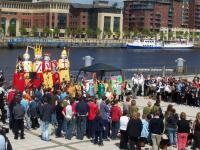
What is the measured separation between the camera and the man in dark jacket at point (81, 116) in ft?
56.1

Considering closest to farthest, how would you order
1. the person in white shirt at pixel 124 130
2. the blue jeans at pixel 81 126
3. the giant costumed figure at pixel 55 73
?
the person in white shirt at pixel 124 130, the blue jeans at pixel 81 126, the giant costumed figure at pixel 55 73

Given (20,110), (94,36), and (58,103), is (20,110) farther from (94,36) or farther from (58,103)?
(94,36)

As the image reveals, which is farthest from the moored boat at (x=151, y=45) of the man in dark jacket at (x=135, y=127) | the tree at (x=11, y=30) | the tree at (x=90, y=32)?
the man in dark jacket at (x=135, y=127)

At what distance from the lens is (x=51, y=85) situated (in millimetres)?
25672

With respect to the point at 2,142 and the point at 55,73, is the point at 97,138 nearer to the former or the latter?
the point at 2,142

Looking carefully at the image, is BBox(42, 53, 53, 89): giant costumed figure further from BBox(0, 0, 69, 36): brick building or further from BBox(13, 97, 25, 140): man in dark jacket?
BBox(0, 0, 69, 36): brick building

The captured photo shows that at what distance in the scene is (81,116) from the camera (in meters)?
17.3

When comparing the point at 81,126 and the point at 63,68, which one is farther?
the point at 63,68

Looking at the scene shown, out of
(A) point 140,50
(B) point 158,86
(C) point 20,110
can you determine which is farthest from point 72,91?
(A) point 140,50

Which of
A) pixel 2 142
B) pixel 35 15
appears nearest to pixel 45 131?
pixel 2 142

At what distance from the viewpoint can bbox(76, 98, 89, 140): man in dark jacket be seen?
17094 millimetres

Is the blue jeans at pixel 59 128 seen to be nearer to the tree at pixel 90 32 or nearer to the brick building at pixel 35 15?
the brick building at pixel 35 15

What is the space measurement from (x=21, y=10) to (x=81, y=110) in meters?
185

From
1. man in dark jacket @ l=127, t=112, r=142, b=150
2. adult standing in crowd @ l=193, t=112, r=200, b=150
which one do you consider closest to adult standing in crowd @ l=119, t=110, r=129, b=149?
man in dark jacket @ l=127, t=112, r=142, b=150
